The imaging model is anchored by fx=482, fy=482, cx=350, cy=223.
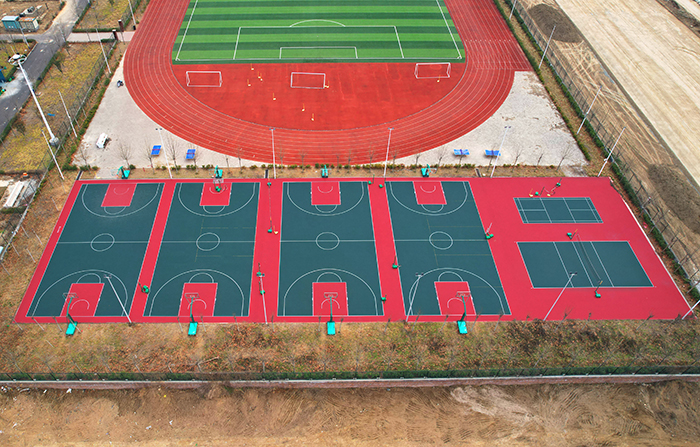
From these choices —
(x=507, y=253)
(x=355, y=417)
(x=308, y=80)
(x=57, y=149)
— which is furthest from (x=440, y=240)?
(x=57, y=149)

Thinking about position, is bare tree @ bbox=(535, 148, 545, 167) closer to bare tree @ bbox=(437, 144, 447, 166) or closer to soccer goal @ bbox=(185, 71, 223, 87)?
bare tree @ bbox=(437, 144, 447, 166)

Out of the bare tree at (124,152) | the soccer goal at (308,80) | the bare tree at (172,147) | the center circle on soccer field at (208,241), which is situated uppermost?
the soccer goal at (308,80)

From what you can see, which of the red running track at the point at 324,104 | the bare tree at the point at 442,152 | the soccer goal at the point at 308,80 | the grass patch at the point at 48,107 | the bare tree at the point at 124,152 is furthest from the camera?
the soccer goal at the point at 308,80

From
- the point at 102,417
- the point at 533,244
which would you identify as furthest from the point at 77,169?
the point at 533,244

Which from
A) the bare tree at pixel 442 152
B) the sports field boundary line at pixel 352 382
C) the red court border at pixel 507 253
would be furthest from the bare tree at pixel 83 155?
the bare tree at pixel 442 152

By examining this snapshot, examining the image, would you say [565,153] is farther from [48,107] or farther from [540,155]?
[48,107]

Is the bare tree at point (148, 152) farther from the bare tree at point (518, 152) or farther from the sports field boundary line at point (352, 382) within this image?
the bare tree at point (518, 152)
